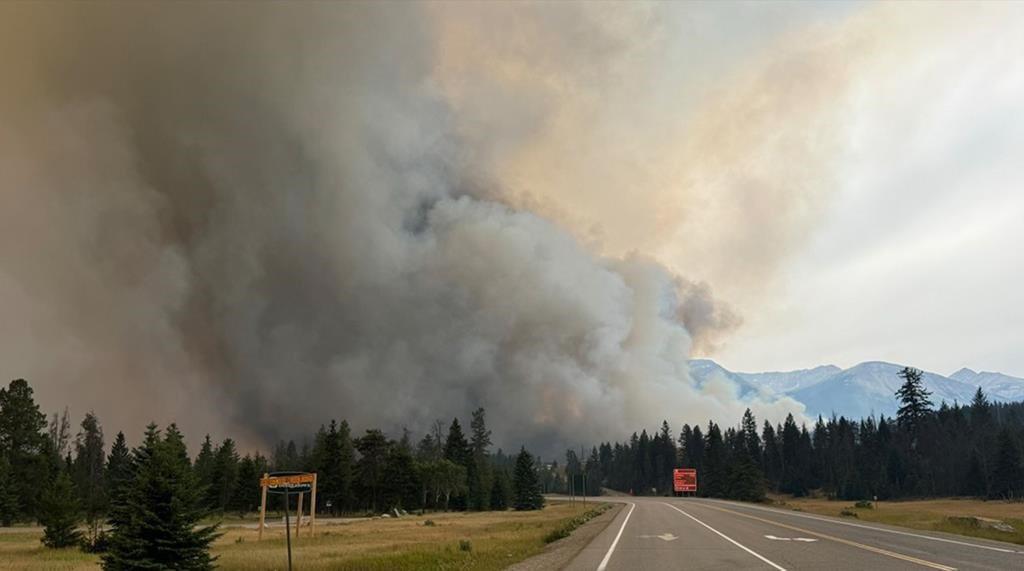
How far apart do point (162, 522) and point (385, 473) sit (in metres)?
97.6

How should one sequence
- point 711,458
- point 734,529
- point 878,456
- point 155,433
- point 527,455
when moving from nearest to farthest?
→ point 155,433
point 734,529
point 527,455
point 878,456
point 711,458

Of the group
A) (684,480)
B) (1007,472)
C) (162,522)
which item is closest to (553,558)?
(162,522)

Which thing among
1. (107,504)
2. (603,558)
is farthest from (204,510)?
(107,504)

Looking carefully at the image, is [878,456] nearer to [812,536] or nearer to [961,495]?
[961,495]

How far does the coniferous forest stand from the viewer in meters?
22.5

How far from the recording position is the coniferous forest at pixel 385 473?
22.5 meters

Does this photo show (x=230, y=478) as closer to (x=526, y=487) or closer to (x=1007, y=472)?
(x=526, y=487)

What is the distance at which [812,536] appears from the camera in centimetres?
2859

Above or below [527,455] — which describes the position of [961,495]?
below

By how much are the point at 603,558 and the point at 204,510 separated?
46.1 ft

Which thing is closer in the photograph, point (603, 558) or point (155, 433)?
point (603, 558)

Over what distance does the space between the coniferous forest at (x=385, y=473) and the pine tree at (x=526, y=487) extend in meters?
0.23

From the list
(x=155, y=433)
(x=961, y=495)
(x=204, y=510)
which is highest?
(x=155, y=433)

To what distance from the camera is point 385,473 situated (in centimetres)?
11544
